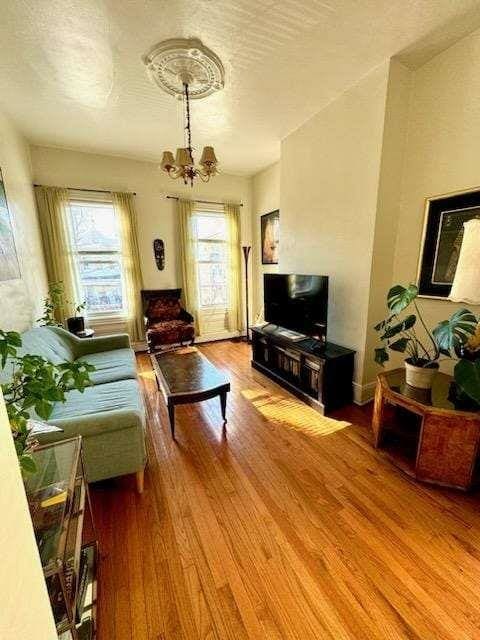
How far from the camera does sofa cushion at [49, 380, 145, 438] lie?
4.72ft

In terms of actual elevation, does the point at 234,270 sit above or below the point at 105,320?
above

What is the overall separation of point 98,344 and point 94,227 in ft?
6.30

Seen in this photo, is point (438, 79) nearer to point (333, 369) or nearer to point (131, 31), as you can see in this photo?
point (131, 31)

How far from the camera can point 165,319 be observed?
429 centimetres

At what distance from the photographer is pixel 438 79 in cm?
204

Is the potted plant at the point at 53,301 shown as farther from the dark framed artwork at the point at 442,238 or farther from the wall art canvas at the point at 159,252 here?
the dark framed artwork at the point at 442,238

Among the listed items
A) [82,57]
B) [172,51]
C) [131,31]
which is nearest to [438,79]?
[172,51]

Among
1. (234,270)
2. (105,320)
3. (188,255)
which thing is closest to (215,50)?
(188,255)

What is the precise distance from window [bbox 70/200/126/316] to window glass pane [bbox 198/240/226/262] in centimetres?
128

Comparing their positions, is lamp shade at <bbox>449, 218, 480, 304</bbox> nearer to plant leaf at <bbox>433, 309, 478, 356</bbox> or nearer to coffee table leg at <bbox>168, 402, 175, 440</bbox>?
plant leaf at <bbox>433, 309, 478, 356</bbox>

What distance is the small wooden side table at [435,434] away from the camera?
1.57m

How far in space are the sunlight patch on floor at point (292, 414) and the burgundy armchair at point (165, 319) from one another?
1.51 meters

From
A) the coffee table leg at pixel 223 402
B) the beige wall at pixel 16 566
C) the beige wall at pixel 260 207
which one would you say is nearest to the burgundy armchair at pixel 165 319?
the beige wall at pixel 260 207

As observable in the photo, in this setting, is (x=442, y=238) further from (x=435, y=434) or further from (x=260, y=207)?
(x=260, y=207)
